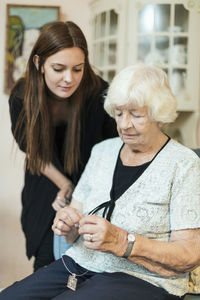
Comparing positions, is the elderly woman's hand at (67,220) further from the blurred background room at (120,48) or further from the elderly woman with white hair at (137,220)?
the blurred background room at (120,48)

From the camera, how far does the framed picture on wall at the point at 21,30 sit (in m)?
2.71

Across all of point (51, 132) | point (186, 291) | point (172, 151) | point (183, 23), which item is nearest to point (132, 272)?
point (186, 291)

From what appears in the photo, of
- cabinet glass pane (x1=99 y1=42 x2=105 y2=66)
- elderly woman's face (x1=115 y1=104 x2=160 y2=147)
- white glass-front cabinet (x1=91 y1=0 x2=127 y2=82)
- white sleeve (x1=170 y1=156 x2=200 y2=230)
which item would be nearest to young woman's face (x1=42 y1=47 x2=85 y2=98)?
elderly woman's face (x1=115 y1=104 x2=160 y2=147)

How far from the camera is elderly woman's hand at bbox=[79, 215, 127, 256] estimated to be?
118 centimetres

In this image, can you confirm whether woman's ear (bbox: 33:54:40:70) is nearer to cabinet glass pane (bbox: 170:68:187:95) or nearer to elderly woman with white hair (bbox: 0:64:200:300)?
elderly woman with white hair (bbox: 0:64:200:300)

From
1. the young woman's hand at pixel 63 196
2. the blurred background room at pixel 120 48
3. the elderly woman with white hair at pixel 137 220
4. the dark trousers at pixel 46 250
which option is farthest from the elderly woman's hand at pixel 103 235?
the blurred background room at pixel 120 48

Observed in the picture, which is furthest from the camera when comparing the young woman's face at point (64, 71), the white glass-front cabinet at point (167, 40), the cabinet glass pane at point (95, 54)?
the cabinet glass pane at point (95, 54)

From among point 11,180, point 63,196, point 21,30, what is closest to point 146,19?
point 21,30

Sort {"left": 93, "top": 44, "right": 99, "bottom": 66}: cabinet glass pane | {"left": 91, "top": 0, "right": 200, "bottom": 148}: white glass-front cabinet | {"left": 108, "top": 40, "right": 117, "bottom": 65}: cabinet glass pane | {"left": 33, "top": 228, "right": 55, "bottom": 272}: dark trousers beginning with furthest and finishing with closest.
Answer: {"left": 93, "top": 44, "right": 99, "bottom": 66}: cabinet glass pane
{"left": 108, "top": 40, "right": 117, "bottom": 65}: cabinet glass pane
{"left": 91, "top": 0, "right": 200, "bottom": 148}: white glass-front cabinet
{"left": 33, "top": 228, "right": 55, "bottom": 272}: dark trousers

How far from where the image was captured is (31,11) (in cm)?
271

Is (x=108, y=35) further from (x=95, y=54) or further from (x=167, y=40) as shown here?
(x=167, y=40)

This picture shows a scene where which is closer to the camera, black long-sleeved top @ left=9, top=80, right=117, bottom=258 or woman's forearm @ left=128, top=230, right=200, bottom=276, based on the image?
woman's forearm @ left=128, top=230, right=200, bottom=276

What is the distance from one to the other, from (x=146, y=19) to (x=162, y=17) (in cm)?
9

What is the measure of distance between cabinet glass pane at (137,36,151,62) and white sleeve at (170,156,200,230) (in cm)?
121
